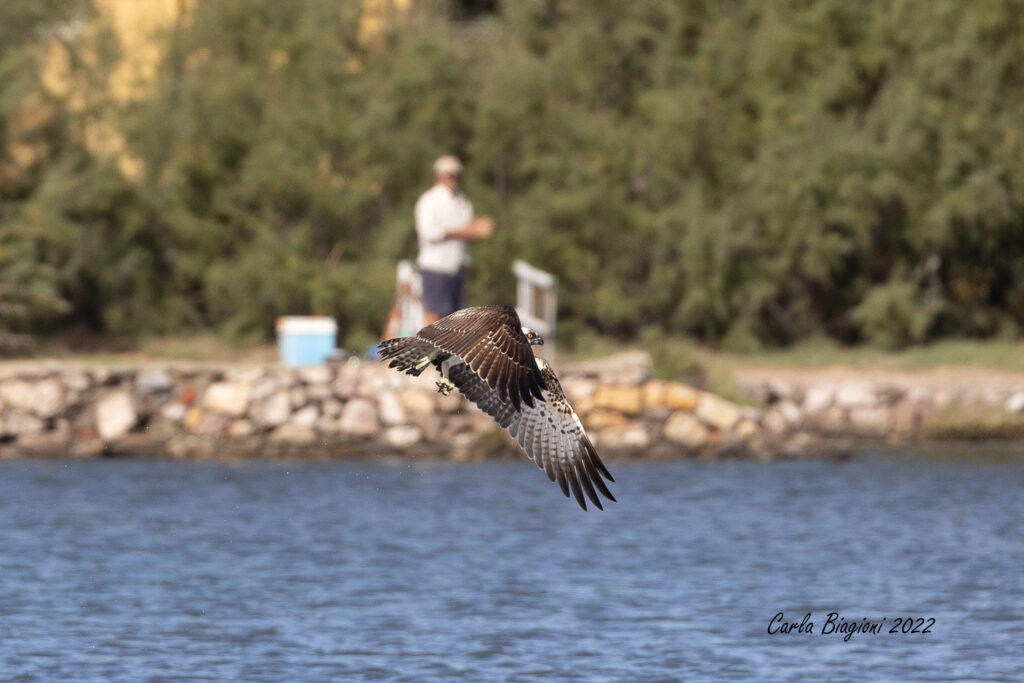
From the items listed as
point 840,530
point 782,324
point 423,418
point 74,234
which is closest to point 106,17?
point 74,234

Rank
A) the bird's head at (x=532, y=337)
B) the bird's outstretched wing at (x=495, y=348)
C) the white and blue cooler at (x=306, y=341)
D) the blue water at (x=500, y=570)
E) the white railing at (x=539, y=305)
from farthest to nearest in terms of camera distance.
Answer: the white railing at (x=539, y=305) → the white and blue cooler at (x=306, y=341) → the blue water at (x=500, y=570) → the bird's head at (x=532, y=337) → the bird's outstretched wing at (x=495, y=348)

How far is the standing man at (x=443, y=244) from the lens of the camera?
45.2 feet

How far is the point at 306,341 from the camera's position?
61.8 feet

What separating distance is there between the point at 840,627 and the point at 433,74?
13255mm

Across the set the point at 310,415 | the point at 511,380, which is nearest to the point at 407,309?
the point at 310,415

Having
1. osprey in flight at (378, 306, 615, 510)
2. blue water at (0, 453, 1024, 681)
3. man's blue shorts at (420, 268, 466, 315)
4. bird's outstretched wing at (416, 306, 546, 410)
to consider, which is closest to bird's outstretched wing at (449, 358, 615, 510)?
osprey in flight at (378, 306, 615, 510)

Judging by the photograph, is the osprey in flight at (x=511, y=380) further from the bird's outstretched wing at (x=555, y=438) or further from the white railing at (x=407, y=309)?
the white railing at (x=407, y=309)

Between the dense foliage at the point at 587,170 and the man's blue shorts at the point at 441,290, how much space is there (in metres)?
7.73

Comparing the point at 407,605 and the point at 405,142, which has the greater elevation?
the point at 405,142

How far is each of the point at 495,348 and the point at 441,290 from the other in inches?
228

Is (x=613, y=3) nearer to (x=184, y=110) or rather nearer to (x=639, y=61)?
(x=639, y=61)

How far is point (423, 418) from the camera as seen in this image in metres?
18.2

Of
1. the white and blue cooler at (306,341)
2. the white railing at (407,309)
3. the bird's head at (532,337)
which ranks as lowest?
the white and blue cooler at (306,341)

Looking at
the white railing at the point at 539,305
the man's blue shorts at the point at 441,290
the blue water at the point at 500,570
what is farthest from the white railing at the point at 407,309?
the man's blue shorts at the point at 441,290
